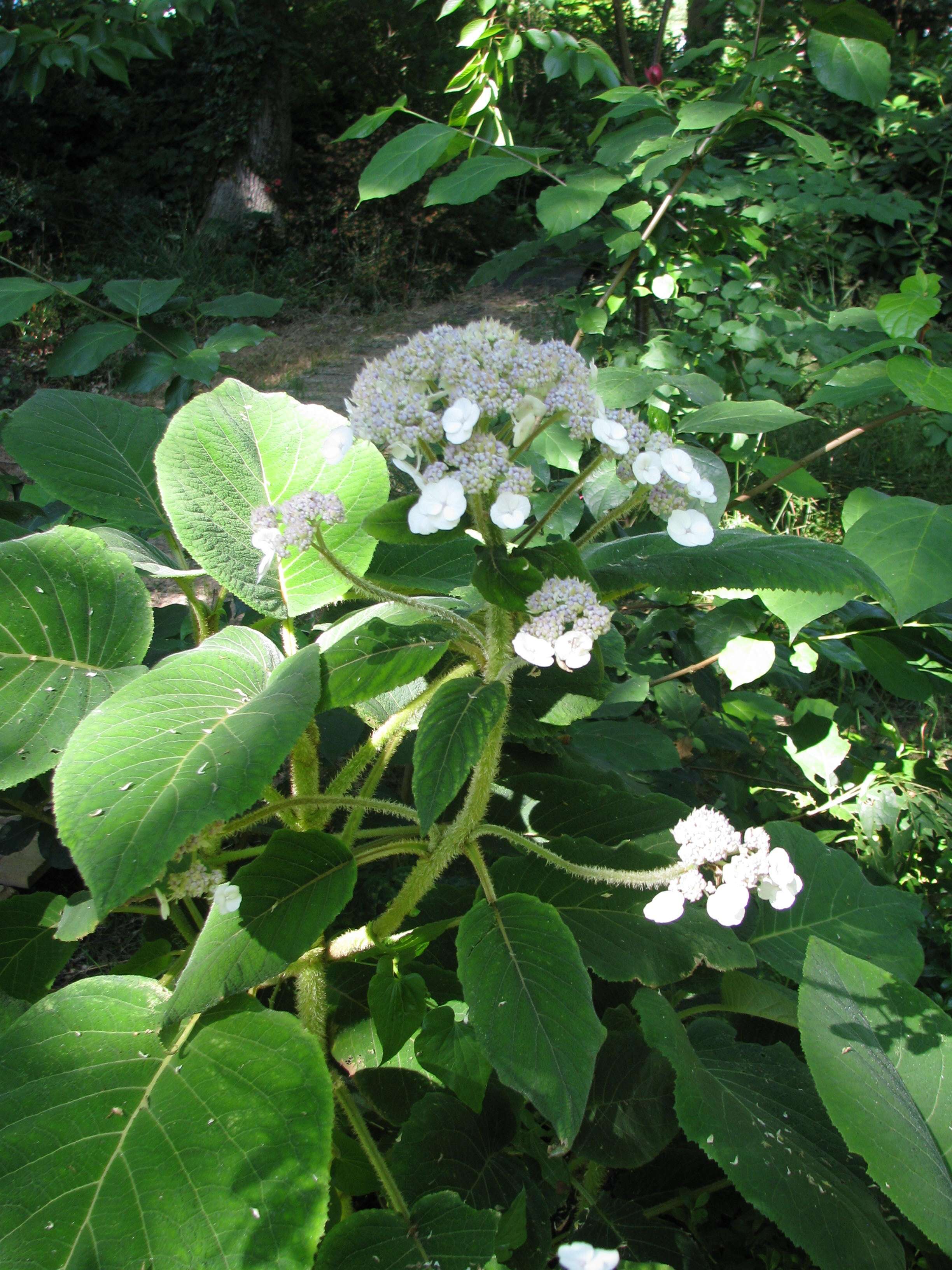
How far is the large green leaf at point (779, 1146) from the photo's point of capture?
0.88m

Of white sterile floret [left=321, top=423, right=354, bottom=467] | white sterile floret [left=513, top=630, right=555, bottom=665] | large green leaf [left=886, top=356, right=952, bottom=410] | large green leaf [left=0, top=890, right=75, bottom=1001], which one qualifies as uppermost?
white sterile floret [left=321, top=423, right=354, bottom=467]

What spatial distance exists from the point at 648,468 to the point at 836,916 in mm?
860

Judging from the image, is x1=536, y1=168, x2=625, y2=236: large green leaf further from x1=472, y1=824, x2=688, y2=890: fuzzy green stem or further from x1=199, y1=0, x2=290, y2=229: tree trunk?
x1=199, y1=0, x2=290, y2=229: tree trunk

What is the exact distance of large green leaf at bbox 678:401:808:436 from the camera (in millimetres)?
1422

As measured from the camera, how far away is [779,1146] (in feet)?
3.18

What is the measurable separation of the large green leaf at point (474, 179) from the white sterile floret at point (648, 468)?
3.47ft

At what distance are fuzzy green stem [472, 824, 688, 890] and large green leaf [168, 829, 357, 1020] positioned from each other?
0.19 meters

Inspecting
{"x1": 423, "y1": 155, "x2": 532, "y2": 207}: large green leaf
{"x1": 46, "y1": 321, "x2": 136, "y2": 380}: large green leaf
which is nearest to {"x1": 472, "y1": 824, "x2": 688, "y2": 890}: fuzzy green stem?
{"x1": 423, "y1": 155, "x2": 532, "y2": 207}: large green leaf

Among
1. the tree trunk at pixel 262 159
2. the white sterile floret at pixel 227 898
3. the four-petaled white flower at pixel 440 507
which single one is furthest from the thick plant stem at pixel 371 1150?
the tree trunk at pixel 262 159

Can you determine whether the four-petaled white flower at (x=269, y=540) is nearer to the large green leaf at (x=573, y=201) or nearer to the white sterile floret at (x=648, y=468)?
the white sterile floret at (x=648, y=468)

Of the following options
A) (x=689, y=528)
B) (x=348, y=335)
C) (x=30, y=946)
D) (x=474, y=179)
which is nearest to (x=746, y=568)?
(x=689, y=528)

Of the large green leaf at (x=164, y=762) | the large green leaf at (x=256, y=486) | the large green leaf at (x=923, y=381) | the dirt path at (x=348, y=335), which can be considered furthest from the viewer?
the dirt path at (x=348, y=335)

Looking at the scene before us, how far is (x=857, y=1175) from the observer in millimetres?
1031

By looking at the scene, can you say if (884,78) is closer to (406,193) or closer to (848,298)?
(848,298)
